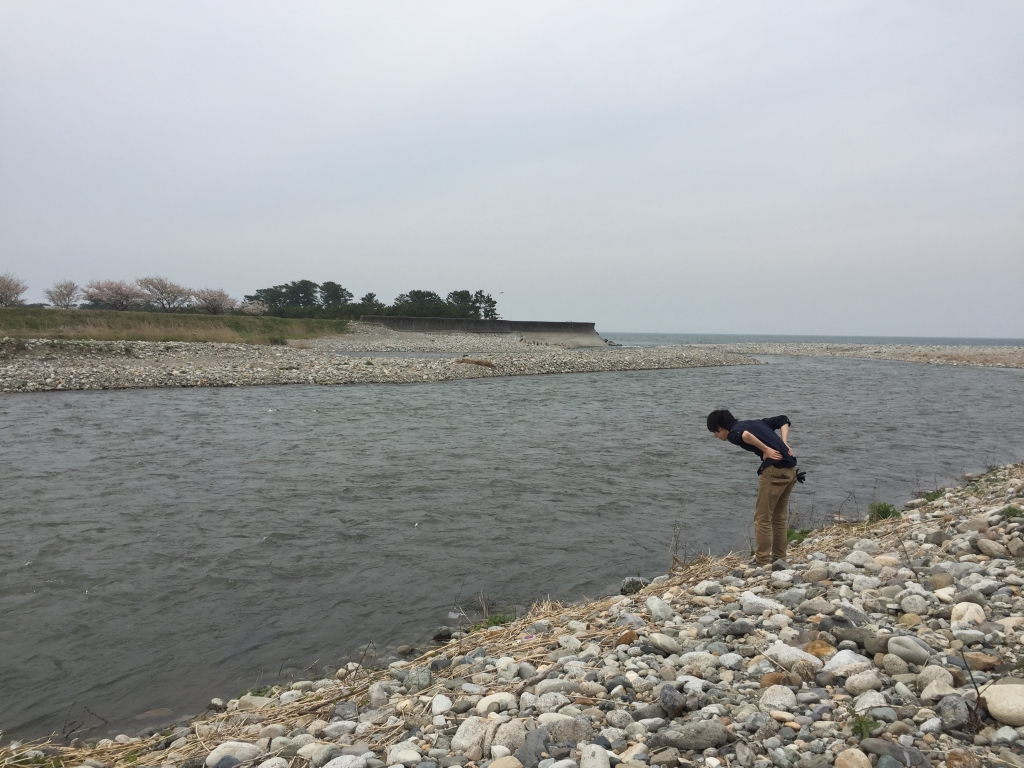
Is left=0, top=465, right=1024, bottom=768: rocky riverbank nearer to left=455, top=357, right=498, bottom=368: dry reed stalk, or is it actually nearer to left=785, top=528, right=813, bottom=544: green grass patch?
left=785, top=528, right=813, bottom=544: green grass patch

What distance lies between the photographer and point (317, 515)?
29.4 feet

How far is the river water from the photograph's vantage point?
536 cm

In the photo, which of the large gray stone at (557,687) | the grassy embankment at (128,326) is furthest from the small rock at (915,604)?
the grassy embankment at (128,326)

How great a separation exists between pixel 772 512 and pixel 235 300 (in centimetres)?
7650

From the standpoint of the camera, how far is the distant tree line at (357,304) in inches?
2958

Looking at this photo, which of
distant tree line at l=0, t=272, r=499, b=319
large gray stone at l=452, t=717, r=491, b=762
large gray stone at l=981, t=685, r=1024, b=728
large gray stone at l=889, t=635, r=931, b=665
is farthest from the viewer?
distant tree line at l=0, t=272, r=499, b=319

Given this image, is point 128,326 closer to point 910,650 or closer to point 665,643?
point 665,643

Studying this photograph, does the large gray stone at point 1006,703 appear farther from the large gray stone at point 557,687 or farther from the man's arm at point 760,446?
the man's arm at point 760,446

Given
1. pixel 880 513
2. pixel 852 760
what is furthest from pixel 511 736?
pixel 880 513

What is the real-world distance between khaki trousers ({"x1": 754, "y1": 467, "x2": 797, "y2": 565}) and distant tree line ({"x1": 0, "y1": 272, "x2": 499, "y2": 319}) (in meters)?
59.9

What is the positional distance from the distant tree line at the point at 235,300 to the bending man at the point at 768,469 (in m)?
59.7

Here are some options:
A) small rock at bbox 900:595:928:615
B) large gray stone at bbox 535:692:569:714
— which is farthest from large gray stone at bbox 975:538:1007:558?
large gray stone at bbox 535:692:569:714

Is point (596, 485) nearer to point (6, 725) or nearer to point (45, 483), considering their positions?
point (6, 725)

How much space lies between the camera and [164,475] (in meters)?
11.1
